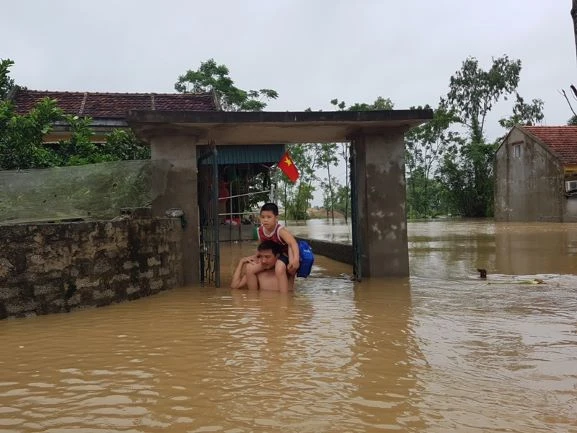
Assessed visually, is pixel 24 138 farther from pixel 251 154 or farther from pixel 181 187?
pixel 251 154

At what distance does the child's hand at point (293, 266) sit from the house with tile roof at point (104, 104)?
956cm

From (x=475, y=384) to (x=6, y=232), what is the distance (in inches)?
183

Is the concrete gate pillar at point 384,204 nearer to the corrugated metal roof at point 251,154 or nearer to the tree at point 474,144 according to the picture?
the corrugated metal roof at point 251,154

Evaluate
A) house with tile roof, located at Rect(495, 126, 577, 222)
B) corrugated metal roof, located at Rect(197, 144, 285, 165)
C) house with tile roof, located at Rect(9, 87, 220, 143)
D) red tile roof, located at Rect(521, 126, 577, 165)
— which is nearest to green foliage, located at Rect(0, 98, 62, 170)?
house with tile roof, located at Rect(9, 87, 220, 143)

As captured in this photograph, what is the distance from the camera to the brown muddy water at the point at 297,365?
2742 mm

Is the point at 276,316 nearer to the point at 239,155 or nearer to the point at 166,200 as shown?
the point at 166,200

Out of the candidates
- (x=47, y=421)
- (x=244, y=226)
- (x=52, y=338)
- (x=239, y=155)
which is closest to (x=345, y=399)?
(x=47, y=421)

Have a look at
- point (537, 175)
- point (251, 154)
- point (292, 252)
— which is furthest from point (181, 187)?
point (537, 175)

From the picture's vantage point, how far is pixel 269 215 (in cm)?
704

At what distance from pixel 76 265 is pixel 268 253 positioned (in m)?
2.45

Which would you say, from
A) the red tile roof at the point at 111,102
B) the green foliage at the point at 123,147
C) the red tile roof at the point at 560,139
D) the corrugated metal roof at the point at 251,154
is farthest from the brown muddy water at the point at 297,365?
the red tile roof at the point at 560,139

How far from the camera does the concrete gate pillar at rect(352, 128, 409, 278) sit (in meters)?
8.70

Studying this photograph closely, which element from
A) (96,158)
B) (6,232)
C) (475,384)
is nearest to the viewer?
(475,384)

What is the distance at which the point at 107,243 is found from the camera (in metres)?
6.26
